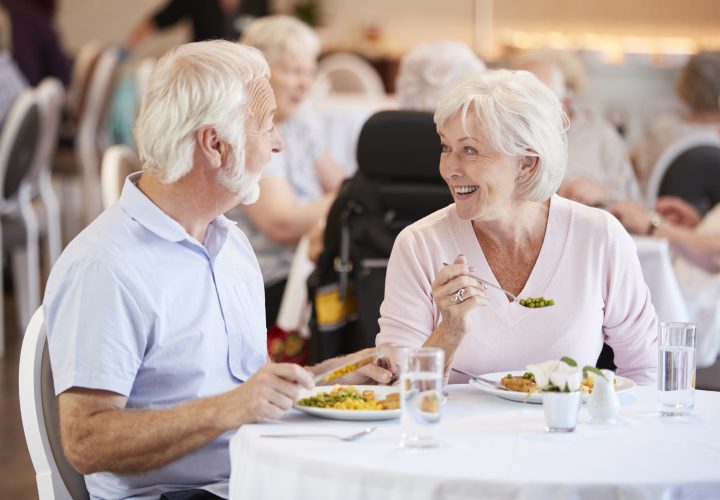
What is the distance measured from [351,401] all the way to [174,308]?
0.36m

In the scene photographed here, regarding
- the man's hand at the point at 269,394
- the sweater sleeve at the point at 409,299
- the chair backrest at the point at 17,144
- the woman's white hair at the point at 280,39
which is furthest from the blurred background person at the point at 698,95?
the man's hand at the point at 269,394

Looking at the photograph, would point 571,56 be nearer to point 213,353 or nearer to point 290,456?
point 213,353

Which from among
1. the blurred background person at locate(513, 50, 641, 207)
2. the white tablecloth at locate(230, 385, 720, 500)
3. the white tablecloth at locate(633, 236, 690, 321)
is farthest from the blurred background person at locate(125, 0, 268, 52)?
the white tablecloth at locate(230, 385, 720, 500)

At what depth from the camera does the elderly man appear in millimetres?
1777

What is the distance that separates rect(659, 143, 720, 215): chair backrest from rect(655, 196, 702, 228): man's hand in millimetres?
181

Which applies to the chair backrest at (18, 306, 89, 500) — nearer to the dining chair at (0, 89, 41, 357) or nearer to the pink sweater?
the pink sweater

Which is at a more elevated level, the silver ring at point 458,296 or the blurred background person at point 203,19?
the blurred background person at point 203,19

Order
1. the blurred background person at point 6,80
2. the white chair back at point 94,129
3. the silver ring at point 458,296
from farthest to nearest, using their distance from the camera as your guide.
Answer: the white chair back at point 94,129 → the blurred background person at point 6,80 → the silver ring at point 458,296

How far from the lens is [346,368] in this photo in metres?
1.83

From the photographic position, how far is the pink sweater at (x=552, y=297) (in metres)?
2.20

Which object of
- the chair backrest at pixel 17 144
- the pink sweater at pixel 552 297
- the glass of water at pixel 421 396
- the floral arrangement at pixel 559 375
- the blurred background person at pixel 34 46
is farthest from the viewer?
the blurred background person at pixel 34 46

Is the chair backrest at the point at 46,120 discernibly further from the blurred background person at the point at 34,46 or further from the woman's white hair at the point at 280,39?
the blurred background person at the point at 34,46

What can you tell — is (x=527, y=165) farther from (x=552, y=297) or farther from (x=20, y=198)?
(x=20, y=198)

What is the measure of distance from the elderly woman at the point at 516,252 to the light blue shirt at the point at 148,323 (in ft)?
1.32
